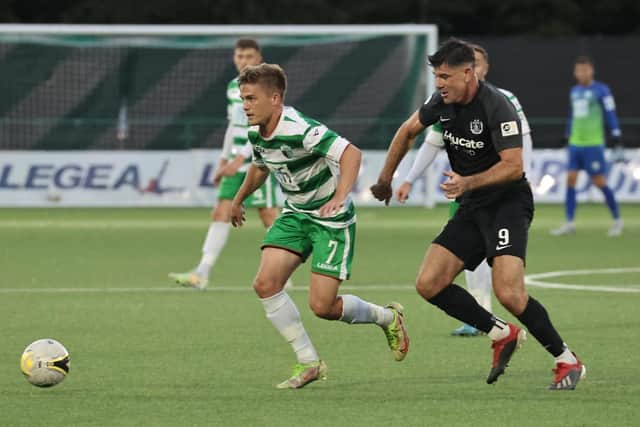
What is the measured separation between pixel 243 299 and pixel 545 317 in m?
5.09

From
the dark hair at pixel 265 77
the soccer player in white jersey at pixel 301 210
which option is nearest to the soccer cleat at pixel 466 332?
the soccer player in white jersey at pixel 301 210

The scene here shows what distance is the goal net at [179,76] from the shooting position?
2712 centimetres

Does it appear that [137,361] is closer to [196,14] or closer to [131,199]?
[131,199]

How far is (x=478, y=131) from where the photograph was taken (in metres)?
8.33

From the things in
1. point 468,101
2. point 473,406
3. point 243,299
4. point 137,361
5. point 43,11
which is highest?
point 468,101

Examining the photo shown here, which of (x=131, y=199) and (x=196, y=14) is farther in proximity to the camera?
(x=196, y=14)

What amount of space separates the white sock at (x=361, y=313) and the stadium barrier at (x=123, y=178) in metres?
17.1

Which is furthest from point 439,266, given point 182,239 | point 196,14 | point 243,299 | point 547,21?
point 547,21

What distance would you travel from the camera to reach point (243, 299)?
13.1m

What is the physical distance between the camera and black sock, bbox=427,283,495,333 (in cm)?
860

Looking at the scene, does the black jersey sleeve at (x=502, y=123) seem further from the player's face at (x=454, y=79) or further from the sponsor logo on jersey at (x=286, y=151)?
the sponsor logo on jersey at (x=286, y=151)

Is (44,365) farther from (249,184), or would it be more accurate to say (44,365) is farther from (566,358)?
(566,358)

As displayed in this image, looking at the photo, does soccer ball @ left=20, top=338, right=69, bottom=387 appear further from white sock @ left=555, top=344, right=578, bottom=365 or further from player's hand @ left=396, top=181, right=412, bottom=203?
white sock @ left=555, top=344, right=578, bottom=365

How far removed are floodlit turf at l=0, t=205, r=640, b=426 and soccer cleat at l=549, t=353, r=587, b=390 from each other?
0.11m
